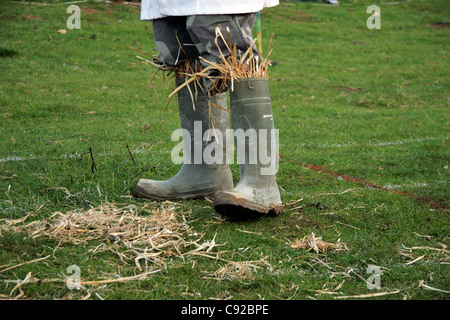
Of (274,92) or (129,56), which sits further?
(129,56)

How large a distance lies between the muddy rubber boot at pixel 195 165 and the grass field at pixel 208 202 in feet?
0.31

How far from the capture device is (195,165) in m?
3.59

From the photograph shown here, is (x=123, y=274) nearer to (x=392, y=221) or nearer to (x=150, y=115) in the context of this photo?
(x=392, y=221)

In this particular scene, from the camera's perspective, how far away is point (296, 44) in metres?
11.9

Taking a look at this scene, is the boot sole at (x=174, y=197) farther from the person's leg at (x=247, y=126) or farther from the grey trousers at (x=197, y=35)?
the grey trousers at (x=197, y=35)

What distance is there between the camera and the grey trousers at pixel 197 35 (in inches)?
113

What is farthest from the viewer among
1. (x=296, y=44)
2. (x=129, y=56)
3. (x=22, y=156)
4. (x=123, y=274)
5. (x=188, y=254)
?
(x=296, y=44)

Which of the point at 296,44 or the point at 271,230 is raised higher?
the point at 296,44

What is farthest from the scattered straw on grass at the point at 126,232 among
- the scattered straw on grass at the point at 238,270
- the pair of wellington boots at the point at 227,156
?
the pair of wellington boots at the point at 227,156

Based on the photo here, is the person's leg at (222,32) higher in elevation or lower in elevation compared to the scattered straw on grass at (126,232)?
higher

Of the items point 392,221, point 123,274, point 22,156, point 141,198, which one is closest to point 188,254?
point 123,274

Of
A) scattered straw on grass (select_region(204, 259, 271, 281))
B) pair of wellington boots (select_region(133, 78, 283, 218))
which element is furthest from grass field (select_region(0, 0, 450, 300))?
pair of wellington boots (select_region(133, 78, 283, 218))

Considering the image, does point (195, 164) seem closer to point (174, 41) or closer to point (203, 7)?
point (174, 41)
